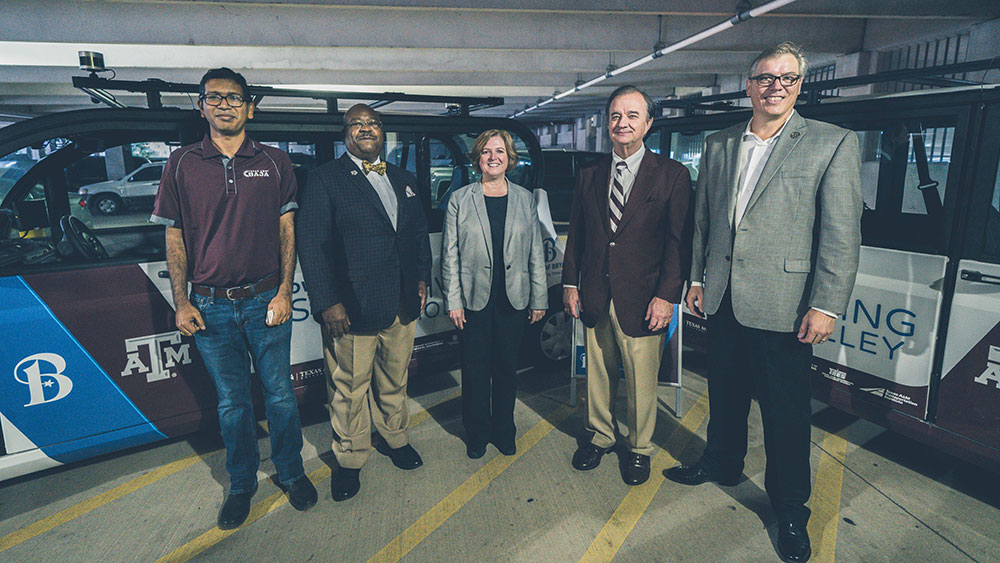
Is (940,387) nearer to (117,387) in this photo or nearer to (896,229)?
(896,229)

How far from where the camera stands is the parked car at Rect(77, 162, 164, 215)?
1504 centimetres

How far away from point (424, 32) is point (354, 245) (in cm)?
819

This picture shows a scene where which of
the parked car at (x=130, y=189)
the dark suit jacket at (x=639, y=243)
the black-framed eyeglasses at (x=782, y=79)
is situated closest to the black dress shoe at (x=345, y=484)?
the dark suit jacket at (x=639, y=243)

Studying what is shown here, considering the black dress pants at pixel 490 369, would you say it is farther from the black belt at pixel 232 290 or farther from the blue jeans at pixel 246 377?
the black belt at pixel 232 290

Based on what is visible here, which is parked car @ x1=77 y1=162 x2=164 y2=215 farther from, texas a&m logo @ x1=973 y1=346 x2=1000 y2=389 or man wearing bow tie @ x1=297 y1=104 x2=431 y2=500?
texas a&m logo @ x1=973 y1=346 x2=1000 y2=389

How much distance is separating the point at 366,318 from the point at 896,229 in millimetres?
2886

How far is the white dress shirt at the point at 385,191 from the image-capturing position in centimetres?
261

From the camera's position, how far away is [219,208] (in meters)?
2.28

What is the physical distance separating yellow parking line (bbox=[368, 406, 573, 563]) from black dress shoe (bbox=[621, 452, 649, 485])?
602 millimetres

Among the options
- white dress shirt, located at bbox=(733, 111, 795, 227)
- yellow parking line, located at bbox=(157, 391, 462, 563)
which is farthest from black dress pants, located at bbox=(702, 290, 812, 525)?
Result: yellow parking line, located at bbox=(157, 391, 462, 563)

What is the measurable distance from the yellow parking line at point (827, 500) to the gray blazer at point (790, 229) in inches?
37.4

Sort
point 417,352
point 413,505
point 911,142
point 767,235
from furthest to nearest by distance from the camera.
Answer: point 417,352 → point 911,142 → point 413,505 → point 767,235

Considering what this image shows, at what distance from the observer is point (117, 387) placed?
2684 mm

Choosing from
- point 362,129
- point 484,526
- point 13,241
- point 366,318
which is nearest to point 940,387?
point 484,526
